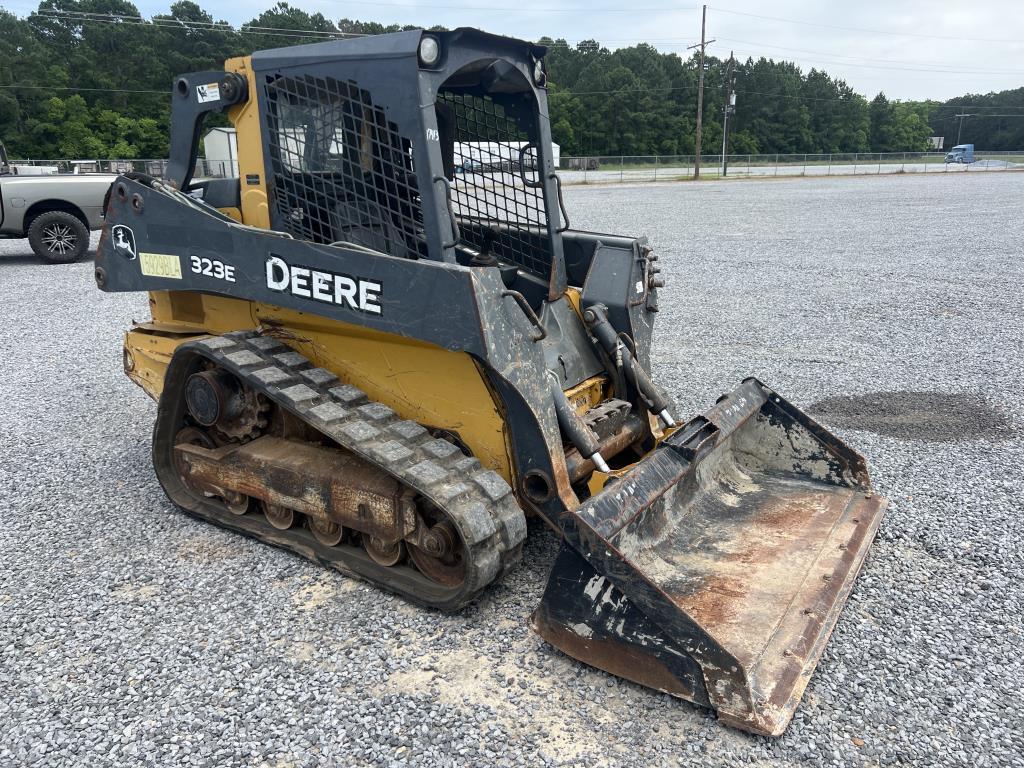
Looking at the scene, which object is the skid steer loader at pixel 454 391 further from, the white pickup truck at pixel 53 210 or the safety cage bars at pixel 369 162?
the white pickup truck at pixel 53 210

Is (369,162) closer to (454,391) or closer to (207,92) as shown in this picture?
(207,92)

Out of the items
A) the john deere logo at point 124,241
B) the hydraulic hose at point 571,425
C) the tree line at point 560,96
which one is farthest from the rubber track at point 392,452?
the tree line at point 560,96

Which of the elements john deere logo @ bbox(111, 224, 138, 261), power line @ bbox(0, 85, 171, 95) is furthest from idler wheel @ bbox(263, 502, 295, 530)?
power line @ bbox(0, 85, 171, 95)

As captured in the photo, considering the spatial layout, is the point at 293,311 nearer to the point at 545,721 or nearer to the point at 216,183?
the point at 216,183

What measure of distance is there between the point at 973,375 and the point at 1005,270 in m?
6.49

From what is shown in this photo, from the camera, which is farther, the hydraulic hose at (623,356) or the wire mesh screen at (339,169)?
the hydraulic hose at (623,356)

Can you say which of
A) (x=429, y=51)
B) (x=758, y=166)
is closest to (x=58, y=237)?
(x=429, y=51)

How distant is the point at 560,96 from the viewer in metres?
66.9

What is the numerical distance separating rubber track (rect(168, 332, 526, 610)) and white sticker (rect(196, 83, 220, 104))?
1.24 m

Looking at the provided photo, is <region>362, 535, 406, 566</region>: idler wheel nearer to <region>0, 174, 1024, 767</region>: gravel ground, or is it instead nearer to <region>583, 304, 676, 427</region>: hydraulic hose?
<region>0, 174, 1024, 767</region>: gravel ground

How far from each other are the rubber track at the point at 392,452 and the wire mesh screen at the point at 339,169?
710 mm

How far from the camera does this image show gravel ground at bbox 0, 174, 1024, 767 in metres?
2.67

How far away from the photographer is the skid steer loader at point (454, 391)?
3092 millimetres

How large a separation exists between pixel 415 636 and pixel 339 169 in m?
2.25
